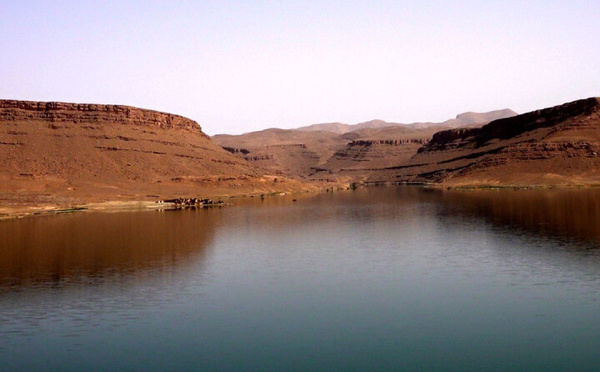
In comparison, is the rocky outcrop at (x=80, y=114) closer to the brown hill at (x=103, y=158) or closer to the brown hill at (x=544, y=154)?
the brown hill at (x=103, y=158)

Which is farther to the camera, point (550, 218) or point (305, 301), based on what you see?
point (550, 218)

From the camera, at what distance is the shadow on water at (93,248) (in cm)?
3731

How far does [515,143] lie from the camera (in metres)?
178

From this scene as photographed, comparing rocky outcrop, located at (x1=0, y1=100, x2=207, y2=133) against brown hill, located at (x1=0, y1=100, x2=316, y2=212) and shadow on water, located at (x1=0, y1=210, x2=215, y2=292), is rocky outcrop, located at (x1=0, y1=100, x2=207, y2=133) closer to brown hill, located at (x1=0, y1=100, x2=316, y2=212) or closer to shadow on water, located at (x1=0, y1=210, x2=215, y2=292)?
brown hill, located at (x1=0, y1=100, x2=316, y2=212)

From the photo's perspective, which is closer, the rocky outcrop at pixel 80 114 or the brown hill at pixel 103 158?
the brown hill at pixel 103 158

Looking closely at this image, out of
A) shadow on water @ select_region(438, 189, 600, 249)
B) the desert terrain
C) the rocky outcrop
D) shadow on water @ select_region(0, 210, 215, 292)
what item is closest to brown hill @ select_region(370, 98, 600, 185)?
the desert terrain

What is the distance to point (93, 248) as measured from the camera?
4853 centimetres

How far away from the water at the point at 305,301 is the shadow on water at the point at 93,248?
25cm

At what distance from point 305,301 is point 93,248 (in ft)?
83.0

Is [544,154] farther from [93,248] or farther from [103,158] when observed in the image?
[93,248]

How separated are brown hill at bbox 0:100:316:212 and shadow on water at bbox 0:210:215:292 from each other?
33576 millimetres

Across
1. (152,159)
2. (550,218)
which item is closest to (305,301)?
(550,218)

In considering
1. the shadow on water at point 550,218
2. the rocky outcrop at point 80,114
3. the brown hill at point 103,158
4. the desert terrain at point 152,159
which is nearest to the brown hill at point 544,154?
the desert terrain at point 152,159

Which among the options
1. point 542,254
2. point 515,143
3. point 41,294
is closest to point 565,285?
point 542,254
